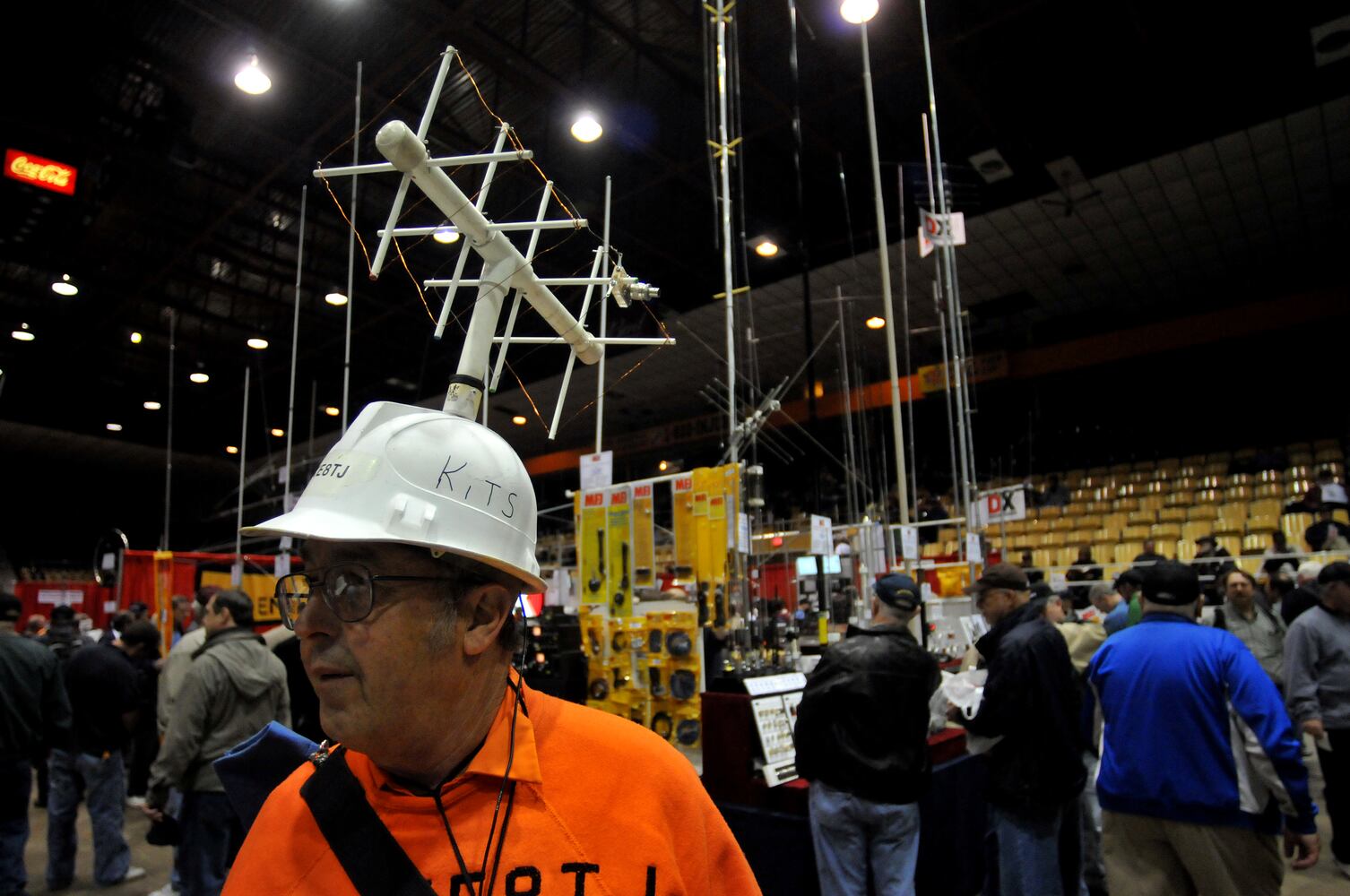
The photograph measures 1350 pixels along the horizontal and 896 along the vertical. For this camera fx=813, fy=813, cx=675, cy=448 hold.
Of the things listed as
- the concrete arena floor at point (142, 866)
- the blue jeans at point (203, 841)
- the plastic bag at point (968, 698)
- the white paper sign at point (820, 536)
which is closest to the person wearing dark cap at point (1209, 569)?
the concrete arena floor at point (142, 866)

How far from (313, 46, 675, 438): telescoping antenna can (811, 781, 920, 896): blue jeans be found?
234 centimetres

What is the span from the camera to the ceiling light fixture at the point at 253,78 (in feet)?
17.7

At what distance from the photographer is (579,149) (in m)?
7.38

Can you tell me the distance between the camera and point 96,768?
4.75 meters

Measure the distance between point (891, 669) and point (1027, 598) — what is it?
34.0 inches

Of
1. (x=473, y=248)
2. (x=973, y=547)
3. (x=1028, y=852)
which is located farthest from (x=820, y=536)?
(x=473, y=248)

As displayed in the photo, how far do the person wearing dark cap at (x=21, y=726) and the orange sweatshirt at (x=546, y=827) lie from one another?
371 cm

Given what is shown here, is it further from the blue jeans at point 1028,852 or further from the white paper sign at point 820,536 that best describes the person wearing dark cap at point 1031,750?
the white paper sign at point 820,536

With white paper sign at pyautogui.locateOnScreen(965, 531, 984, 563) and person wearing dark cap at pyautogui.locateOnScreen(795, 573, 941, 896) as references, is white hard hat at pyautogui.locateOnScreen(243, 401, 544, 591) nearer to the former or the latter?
person wearing dark cap at pyautogui.locateOnScreen(795, 573, 941, 896)

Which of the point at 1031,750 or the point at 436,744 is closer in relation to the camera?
the point at 436,744

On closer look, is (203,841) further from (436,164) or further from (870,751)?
(436,164)

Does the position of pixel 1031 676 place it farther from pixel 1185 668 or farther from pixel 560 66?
pixel 560 66

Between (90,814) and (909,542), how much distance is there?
5325mm

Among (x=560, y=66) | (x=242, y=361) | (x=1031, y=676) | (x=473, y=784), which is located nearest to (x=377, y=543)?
(x=473, y=784)
